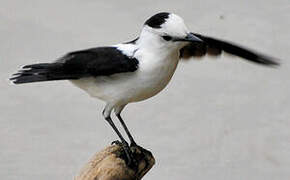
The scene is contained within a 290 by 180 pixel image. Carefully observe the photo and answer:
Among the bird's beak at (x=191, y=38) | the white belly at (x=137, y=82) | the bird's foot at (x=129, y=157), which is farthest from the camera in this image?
the bird's foot at (x=129, y=157)

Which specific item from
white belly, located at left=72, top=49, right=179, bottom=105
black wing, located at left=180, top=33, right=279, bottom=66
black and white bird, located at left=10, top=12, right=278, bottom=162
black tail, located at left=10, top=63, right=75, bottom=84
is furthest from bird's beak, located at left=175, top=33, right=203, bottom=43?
black tail, located at left=10, top=63, right=75, bottom=84

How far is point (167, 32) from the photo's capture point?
3.35 meters

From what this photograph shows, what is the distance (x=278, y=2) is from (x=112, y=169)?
2.54 metres

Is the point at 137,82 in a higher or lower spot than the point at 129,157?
higher

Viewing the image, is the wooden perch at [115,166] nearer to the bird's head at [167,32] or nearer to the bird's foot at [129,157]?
the bird's foot at [129,157]

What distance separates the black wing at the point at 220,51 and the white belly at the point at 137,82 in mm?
290

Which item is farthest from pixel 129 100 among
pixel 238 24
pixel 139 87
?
pixel 238 24

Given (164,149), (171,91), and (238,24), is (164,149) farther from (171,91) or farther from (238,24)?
(238,24)

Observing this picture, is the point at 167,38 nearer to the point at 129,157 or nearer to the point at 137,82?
the point at 137,82

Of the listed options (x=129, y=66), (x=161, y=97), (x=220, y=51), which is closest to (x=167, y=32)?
(x=129, y=66)

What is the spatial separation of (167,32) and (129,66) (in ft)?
0.64

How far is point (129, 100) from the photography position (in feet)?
11.6

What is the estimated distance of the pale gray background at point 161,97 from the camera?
4789mm

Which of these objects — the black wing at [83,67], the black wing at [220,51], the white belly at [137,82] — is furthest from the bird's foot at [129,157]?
the black wing at [220,51]
